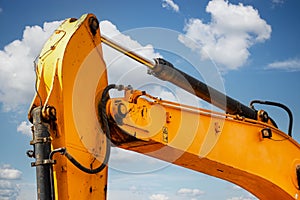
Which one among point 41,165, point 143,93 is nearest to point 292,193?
point 143,93

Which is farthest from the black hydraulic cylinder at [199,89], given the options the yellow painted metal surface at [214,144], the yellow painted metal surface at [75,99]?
the yellow painted metal surface at [75,99]

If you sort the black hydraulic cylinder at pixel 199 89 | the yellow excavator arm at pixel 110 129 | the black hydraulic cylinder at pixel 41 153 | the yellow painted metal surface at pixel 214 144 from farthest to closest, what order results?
the black hydraulic cylinder at pixel 199 89 → the yellow painted metal surface at pixel 214 144 → the yellow excavator arm at pixel 110 129 → the black hydraulic cylinder at pixel 41 153

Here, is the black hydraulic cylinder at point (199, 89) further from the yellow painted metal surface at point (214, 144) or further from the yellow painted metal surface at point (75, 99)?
the yellow painted metal surface at point (75, 99)

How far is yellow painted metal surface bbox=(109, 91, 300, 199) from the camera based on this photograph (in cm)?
529

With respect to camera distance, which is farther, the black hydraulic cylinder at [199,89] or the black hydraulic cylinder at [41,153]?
the black hydraulic cylinder at [199,89]

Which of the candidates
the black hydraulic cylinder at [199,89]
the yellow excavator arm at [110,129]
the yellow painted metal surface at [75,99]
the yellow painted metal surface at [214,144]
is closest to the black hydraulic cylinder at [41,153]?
the yellow excavator arm at [110,129]

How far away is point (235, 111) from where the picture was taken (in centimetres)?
697

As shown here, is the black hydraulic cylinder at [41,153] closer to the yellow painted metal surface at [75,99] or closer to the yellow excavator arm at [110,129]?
the yellow excavator arm at [110,129]

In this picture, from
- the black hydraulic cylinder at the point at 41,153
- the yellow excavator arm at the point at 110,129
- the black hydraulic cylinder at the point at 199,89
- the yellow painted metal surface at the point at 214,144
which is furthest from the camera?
the black hydraulic cylinder at the point at 199,89

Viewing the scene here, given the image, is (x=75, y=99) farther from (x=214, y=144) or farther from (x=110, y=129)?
(x=214, y=144)

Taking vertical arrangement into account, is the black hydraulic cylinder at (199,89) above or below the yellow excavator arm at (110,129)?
above

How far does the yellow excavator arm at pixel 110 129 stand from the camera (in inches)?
181

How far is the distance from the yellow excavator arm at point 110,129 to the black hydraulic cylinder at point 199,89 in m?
0.01

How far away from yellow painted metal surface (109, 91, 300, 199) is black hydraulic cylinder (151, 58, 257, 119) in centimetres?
39
